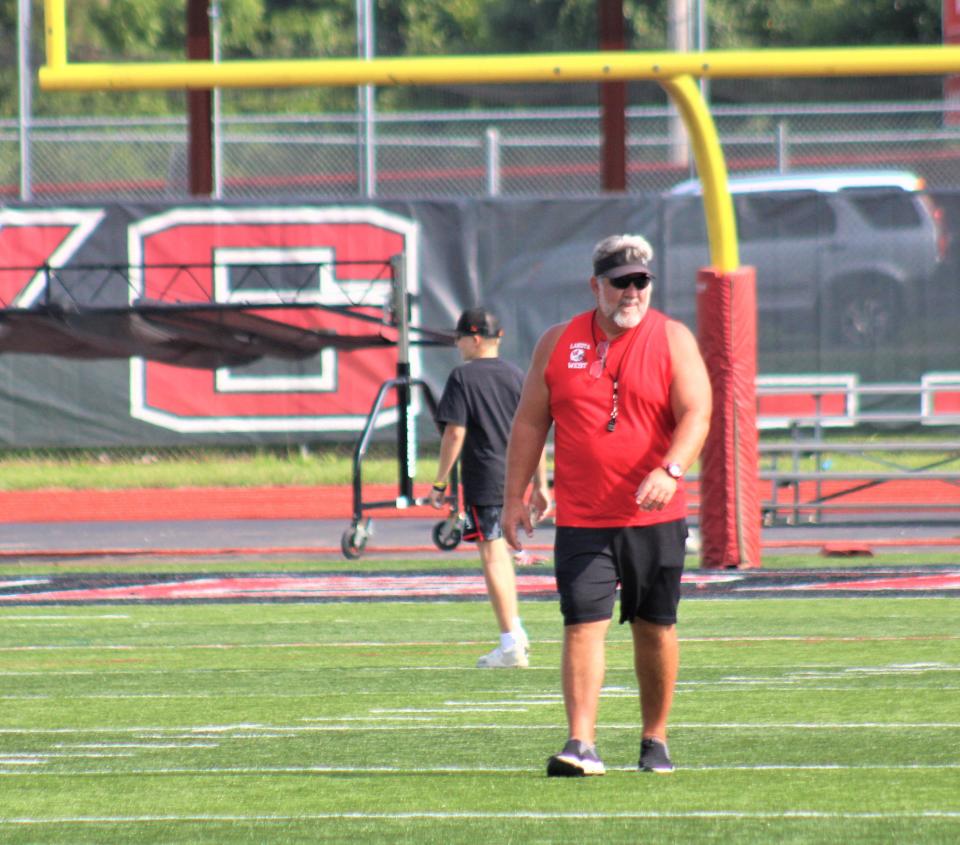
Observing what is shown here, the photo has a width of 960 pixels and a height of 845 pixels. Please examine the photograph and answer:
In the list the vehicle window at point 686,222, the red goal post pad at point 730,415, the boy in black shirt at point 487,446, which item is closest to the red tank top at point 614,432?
the boy in black shirt at point 487,446

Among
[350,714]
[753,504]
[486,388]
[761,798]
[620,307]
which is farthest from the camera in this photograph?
[753,504]

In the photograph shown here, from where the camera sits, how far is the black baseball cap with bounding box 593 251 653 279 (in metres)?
6.34

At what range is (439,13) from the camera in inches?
1597

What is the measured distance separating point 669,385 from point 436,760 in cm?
167

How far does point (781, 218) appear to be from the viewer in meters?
21.1

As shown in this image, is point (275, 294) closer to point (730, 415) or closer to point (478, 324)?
point (730, 415)

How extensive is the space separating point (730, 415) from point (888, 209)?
316 inches

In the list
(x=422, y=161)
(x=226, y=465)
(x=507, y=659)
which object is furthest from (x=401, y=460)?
(x=422, y=161)

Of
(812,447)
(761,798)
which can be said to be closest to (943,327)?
(812,447)

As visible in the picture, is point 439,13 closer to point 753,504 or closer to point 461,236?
point 461,236

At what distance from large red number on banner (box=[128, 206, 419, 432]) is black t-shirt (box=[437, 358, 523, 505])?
10.8 meters

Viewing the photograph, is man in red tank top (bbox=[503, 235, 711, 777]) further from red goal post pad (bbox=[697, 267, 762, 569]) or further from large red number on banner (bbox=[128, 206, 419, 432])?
large red number on banner (bbox=[128, 206, 419, 432])

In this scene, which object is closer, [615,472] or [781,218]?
[615,472]

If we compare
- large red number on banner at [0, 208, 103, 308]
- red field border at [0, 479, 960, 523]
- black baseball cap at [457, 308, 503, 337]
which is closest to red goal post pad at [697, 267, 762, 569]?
black baseball cap at [457, 308, 503, 337]
